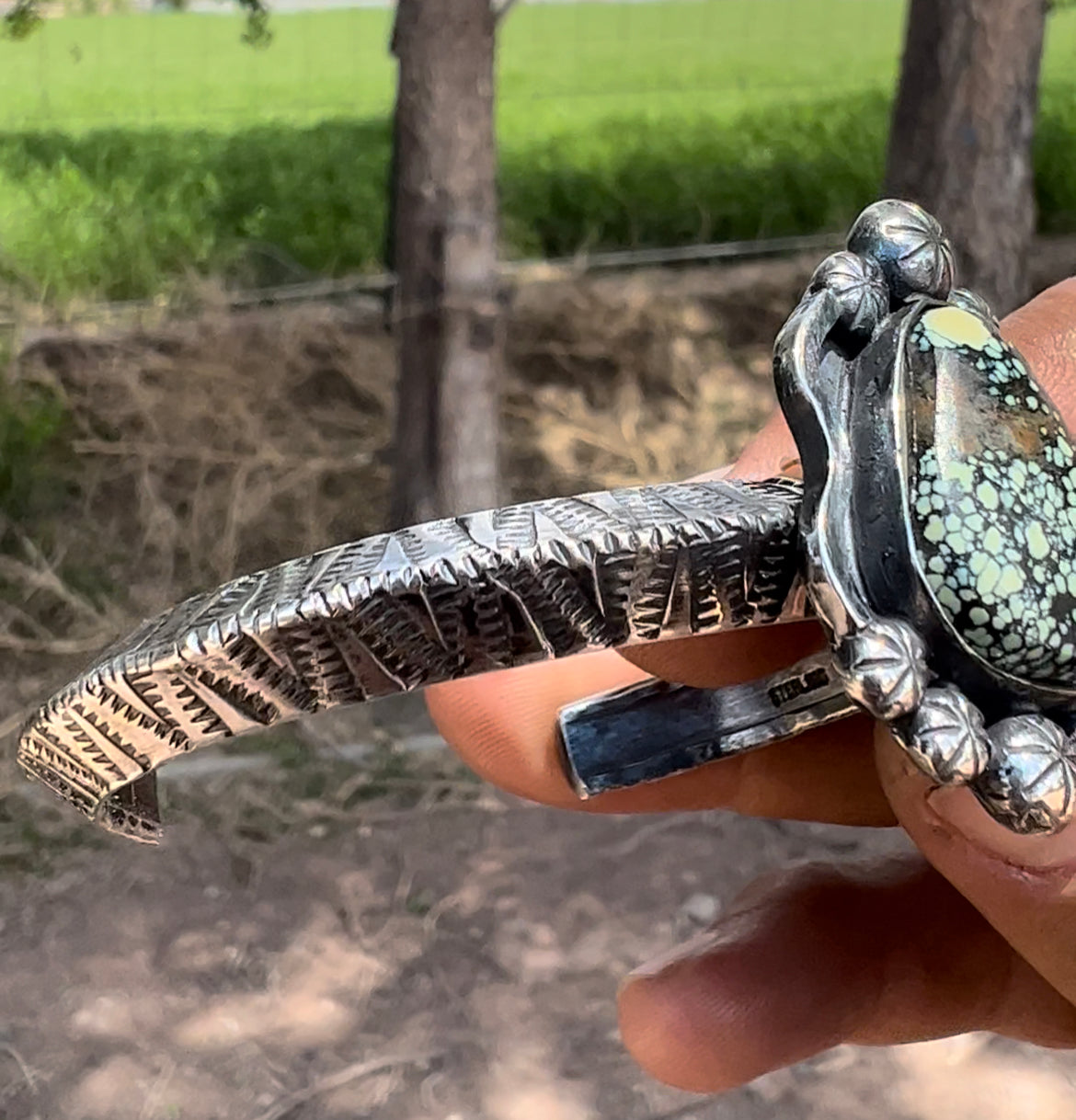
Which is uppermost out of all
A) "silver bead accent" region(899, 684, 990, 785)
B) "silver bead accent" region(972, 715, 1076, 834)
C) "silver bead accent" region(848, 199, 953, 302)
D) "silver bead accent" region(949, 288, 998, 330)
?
"silver bead accent" region(848, 199, 953, 302)

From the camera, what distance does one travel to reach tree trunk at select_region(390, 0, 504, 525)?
1162 millimetres

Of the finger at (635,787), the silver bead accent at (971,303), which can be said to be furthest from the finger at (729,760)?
the silver bead accent at (971,303)

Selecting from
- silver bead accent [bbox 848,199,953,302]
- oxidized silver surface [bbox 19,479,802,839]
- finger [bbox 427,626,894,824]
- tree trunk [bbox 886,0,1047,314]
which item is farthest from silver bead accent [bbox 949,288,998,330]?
tree trunk [bbox 886,0,1047,314]

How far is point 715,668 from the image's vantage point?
0.57 meters

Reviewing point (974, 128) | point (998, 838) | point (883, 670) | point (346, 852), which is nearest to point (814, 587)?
point (883, 670)

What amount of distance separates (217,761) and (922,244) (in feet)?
3.19

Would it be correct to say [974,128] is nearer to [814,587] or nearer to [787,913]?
[787,913]

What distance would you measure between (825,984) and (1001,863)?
208 mm

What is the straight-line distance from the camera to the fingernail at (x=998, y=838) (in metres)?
0.46

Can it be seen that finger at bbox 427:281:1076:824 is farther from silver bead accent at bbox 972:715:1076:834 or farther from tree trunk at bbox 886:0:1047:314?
tree trunk at bbox 886:0:1047:314

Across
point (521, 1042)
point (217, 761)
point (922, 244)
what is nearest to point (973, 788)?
point (922, 244)

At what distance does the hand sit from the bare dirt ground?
0.32m

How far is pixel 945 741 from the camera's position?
1.28 feet

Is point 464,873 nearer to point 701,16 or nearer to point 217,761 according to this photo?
point 217,761
